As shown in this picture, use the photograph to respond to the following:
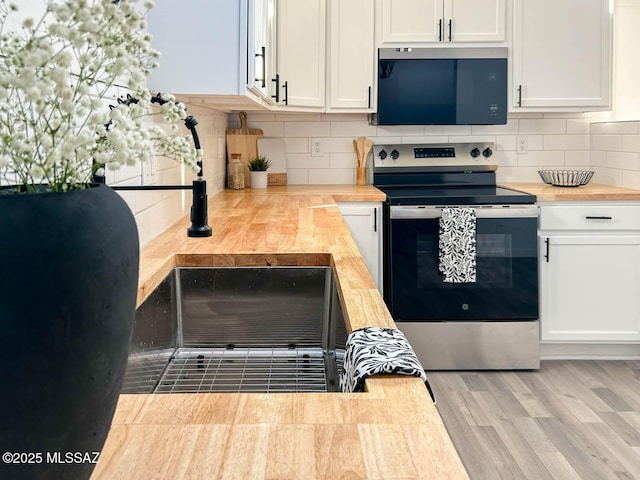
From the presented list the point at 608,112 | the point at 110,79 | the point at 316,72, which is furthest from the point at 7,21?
the point at 608,112

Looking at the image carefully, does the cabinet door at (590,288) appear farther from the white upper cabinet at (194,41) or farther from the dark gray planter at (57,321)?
the dark gray planter at (57,321)

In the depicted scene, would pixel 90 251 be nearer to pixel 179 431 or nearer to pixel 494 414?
pixel 179 431

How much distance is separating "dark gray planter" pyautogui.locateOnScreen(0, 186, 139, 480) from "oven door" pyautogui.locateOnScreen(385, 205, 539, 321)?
9.75ft

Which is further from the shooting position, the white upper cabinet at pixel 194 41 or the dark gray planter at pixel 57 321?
the white upper cabinet at pixel 194 41

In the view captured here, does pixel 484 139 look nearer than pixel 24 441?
No

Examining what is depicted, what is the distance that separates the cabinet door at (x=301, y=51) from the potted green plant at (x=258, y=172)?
47 cm

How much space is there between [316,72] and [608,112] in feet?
5.85

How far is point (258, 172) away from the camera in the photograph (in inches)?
163

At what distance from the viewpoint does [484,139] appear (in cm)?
433

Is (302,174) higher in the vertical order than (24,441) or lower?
higher

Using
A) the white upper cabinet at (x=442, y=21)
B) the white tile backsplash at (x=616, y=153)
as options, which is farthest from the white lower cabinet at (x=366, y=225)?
the white tile backsplash at (x=616, y=153)

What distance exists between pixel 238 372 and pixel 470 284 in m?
2.11

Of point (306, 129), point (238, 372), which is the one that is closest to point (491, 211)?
point (306, 129)

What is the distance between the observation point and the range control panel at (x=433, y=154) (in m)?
4.22
